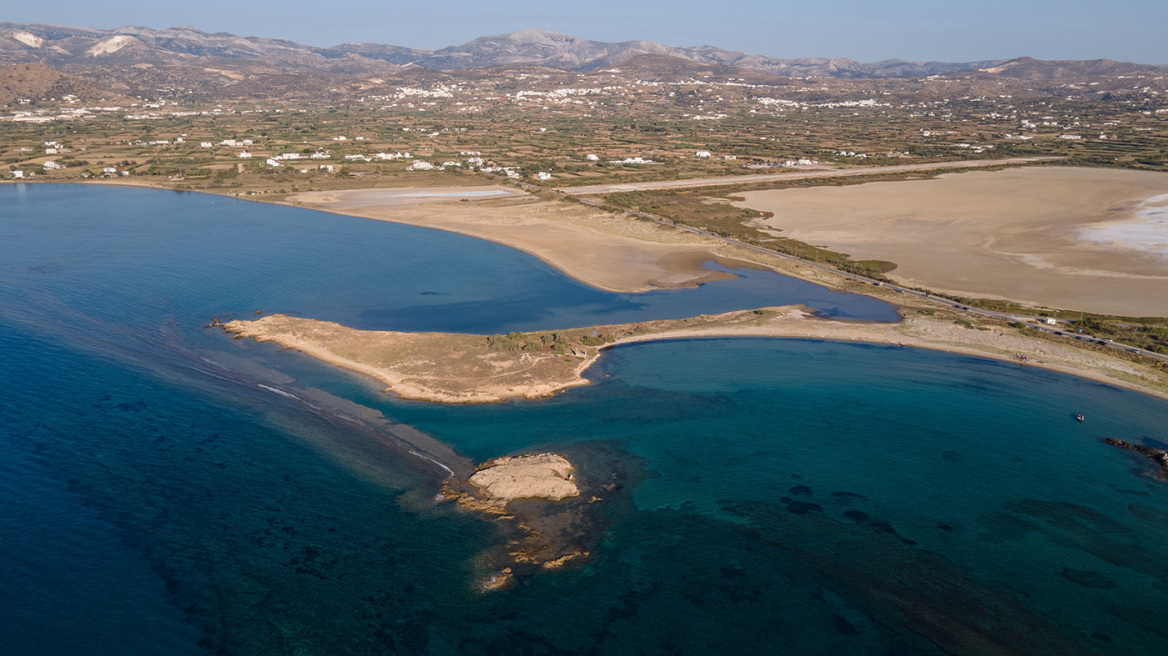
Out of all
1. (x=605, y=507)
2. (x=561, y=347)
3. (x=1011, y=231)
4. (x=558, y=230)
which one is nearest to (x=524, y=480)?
(x=605, y=507)

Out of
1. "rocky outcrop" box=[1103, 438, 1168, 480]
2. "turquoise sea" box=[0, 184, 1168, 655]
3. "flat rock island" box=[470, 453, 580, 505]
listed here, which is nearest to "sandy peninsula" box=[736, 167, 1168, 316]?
"turquoise sea" box=[0, 184, 1168, 655]

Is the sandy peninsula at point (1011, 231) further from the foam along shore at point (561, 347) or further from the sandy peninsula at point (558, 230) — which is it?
the sandy peninsula at point (558, 230)

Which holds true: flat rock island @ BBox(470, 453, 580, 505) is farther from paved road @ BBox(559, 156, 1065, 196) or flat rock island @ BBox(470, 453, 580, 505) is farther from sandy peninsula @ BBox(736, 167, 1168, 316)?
paved road @ BBox(559, 156, 1065, 196)

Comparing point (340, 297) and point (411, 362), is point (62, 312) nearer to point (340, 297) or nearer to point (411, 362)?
point (340, 297)

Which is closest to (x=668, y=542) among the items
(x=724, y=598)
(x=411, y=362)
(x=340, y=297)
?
(x=724, y=598)

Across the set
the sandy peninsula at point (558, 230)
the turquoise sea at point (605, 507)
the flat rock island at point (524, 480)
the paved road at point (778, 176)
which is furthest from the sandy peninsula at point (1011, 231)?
the flat rock island at point (524, 480)

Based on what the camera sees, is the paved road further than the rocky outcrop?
Yes

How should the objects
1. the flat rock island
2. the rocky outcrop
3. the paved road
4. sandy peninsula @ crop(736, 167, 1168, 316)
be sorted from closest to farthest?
the flat rock island → the rocky outcrop → sandy peninsula @ crop(736, 167, 1168, 316) → the paved road

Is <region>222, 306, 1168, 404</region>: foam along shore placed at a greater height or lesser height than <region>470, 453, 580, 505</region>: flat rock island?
greater
